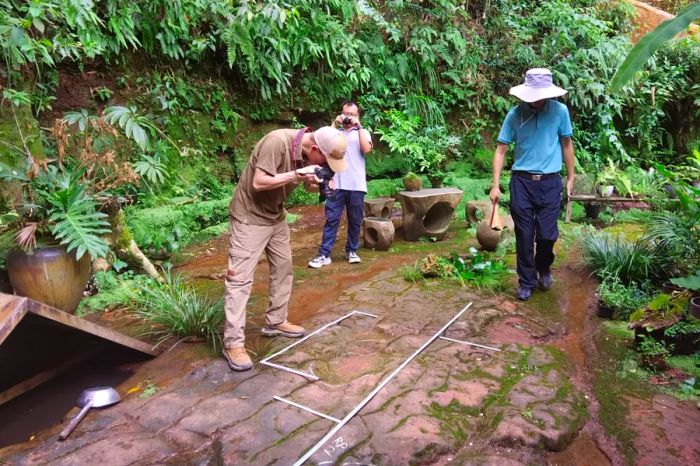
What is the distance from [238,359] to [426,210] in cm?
413

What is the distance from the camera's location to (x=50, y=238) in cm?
424

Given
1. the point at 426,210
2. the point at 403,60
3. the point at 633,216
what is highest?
the point at 403,60

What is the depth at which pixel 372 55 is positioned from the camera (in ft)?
31.6

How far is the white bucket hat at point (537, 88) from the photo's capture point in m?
4.17

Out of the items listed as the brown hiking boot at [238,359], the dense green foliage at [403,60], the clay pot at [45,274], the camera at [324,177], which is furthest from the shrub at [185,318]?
the dense green foliage at [403,60]

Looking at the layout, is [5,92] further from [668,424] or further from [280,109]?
[668,424]

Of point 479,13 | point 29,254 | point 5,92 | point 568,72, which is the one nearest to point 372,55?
point 479,13

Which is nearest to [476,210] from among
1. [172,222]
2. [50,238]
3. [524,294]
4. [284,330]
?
[524,294]

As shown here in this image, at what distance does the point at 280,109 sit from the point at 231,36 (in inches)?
71.1

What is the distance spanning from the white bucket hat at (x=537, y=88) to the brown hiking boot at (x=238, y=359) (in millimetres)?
2941

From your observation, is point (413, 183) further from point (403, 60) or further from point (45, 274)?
point (45, 274)

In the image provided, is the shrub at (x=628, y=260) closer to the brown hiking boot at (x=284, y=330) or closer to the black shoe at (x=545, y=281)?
the black shoe at (x=545, y=281)

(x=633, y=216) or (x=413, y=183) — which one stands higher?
(x=413, y=183)

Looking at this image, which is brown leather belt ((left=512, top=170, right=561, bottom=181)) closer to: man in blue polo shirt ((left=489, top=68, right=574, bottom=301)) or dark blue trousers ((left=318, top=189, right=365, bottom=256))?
man in blue polo shirt ((left=489, top=68, right=574, bottom=301))
